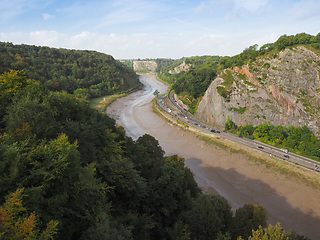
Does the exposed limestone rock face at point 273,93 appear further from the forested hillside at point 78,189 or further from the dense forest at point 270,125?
the forested hillside at point 78,189

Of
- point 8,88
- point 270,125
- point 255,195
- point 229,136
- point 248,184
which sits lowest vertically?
point 255,195

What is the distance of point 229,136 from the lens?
4934 centimetres

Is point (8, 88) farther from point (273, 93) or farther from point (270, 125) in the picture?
point (273, 93)

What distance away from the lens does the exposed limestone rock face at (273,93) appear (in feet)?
151

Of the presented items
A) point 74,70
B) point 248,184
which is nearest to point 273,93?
point 248,184

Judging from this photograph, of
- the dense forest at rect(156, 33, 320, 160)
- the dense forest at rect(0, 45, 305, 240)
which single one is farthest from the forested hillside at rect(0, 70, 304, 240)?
the dense forest at rect(156, 33, 320, 160)

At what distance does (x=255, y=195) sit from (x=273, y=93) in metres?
31.5

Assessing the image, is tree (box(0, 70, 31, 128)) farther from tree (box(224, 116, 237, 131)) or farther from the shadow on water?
tree (box(224, 116, 237, 131))

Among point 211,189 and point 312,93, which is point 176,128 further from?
point 312,93

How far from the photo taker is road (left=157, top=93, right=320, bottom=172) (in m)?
37.8

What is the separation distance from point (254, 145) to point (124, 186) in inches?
1535

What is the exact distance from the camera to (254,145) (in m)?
44.2

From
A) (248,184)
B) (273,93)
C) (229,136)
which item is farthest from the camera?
(273,93)

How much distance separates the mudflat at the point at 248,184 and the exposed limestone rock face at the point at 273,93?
14.3m
